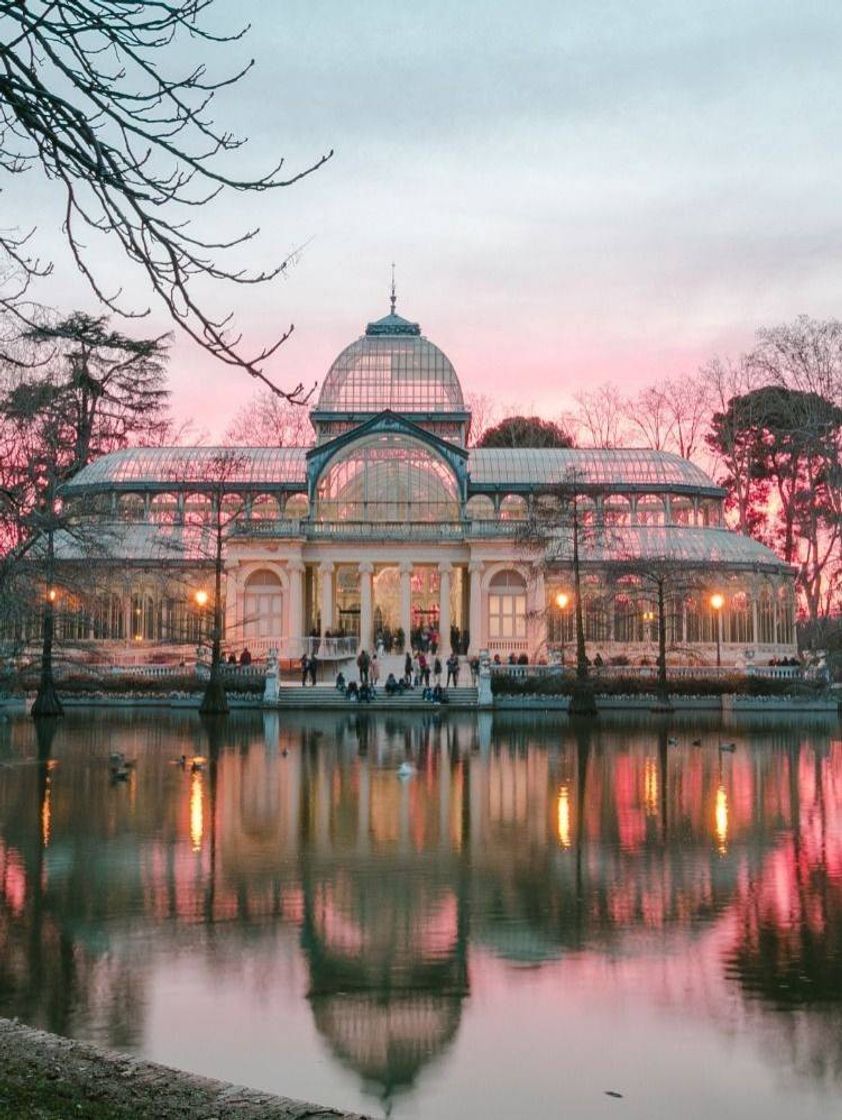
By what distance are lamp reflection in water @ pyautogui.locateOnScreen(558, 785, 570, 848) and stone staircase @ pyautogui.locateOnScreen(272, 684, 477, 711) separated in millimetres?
23357

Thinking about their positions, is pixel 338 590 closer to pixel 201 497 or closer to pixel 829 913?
pixel 201 497

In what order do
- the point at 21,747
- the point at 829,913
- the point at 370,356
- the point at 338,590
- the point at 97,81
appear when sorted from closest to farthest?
1. the point at 97,81
2. the point at 829,913
3. the point at 21,747
4. the point at 338,590
5. the point at 370,356

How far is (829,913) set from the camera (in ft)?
39.7

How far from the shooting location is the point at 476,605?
185 feet

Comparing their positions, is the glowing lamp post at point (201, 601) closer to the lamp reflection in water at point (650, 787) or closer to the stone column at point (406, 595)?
the stone column at point (406, 595)

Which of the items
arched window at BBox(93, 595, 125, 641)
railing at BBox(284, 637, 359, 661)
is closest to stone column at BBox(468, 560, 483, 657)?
railing at BBox(284, 637, 359, 661)

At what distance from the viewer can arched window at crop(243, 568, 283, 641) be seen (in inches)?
2240

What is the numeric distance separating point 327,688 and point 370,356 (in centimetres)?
2148

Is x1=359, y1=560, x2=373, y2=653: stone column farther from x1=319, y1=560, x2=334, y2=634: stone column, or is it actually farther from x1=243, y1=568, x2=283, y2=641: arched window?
x1=243, y1=568, x2=283, y2=641: arched window

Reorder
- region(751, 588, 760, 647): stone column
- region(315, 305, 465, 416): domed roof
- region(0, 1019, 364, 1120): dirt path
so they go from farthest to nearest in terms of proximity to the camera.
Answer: region(315, 305, 465, 416): domed roof → region(751, 588, 760, 647): stone column → region(0, 1019, 364, 1120): dirt path

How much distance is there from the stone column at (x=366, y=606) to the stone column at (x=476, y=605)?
2784 mm

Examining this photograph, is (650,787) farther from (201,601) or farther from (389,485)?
(389,485)

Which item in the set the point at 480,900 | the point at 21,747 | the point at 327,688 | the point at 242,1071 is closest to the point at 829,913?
the point at 480,900

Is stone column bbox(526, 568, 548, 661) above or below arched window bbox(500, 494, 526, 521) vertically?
below
